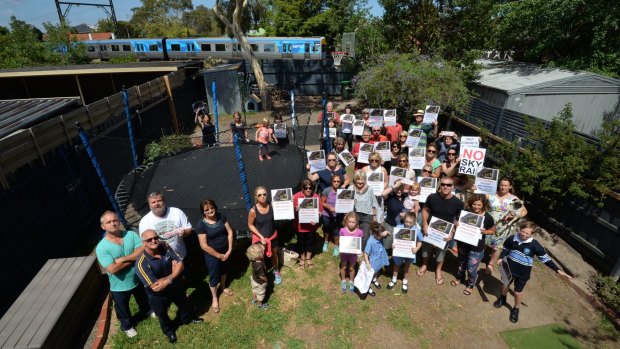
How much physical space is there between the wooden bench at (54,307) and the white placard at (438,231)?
17.3ft

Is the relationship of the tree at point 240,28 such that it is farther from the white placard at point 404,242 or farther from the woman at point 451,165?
the white placard at point 404,242

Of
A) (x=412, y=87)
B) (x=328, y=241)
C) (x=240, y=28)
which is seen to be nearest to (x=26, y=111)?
(x=328, y=241)

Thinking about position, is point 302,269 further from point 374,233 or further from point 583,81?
point 583,81

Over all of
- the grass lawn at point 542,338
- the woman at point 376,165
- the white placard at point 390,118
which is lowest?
the grass lawn at point 542,338

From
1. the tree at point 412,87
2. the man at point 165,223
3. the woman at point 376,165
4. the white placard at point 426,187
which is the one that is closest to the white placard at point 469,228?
the white placard at point 426,187

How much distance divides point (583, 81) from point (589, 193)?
9034mm

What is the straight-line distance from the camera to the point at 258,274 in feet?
14.9

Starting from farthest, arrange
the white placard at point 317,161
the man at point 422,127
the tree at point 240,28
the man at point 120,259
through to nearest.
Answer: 1. the tree at point 240,28
2. the man at point 422,127
3. the white placard at point 317,161
4. the man at point 120,259

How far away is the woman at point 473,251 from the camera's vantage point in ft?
15.6

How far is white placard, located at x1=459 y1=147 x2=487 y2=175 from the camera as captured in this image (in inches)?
244

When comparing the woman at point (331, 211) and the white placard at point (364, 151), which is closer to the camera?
the woman at point (331, 211)

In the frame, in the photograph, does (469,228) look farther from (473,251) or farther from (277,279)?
(277,279)

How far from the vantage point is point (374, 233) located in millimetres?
4750

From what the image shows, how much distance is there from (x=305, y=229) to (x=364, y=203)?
112cm
